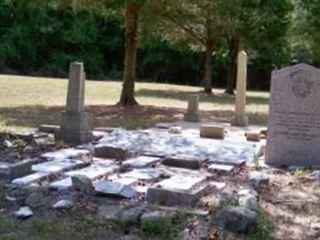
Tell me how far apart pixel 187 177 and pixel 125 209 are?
1.68 meters

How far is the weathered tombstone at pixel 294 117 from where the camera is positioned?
957cm

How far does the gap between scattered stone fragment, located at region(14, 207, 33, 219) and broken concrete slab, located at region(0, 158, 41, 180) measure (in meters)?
1.27

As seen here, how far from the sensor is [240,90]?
14672mm

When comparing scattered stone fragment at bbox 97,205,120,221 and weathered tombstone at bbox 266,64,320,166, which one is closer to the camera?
scattered stone fragment at bbox 97,205,120,221

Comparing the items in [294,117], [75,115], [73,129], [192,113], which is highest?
[294,117]

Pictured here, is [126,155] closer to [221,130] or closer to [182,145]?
[182,145]

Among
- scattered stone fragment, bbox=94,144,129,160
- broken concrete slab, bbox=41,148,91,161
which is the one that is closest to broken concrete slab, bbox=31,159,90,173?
broken concrete slab, bbox=41,148,91,161

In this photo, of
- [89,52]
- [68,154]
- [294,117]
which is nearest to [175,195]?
[68,154]

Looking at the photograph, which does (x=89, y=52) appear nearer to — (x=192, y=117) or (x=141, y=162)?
(x=192, y=117)

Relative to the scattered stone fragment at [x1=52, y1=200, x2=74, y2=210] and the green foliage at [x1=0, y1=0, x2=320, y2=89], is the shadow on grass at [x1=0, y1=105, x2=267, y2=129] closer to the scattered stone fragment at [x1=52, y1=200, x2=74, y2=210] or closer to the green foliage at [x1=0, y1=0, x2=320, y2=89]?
the scattered stone fragment at [x1=52, y1=200, x2=74, y2=210]

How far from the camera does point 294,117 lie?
31.7 feet

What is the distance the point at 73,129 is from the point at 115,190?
13.0ft

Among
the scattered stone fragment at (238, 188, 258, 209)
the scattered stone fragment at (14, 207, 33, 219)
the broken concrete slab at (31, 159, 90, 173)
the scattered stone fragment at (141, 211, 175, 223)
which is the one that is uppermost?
the broken concrete slab at (31, 159, 90, 173)

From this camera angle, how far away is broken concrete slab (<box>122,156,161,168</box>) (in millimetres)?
8797
